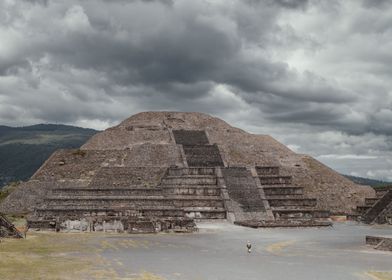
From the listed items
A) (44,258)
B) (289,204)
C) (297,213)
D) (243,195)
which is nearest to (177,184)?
(243,195)

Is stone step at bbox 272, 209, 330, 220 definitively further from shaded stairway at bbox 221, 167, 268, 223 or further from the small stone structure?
the small stone structure

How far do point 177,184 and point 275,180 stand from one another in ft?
31.6

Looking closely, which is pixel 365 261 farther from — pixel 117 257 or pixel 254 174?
pixel 254 174

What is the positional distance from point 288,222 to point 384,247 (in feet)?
53.1

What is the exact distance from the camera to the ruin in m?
40.0

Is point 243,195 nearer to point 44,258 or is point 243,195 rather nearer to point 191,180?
point 191,180

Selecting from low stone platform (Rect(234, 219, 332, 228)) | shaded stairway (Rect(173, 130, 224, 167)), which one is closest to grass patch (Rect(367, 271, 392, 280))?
low stone platform (Rect(234, 219, 332, 228))

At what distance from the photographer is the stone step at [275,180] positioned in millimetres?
49562

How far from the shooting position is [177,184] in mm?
46031

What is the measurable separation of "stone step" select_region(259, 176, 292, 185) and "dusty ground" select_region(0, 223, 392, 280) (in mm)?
14738

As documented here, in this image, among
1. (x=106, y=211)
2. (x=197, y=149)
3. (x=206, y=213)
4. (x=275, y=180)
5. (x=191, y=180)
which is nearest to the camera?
Result: (x=106, y=211)

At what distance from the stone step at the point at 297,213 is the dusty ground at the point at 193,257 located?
383 inches

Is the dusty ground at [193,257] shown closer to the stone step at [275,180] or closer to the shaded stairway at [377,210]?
the shaded stairway at [377,210]

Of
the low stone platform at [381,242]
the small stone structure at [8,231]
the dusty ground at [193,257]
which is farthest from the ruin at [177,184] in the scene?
Answer: the low stone platform at [381,242]
